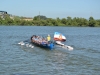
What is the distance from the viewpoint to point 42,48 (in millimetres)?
34156

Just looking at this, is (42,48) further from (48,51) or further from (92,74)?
(92,74)

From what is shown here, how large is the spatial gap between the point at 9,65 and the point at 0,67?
1190 mm

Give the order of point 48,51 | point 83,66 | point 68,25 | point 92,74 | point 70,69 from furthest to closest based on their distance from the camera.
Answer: point 68,25 < point 48,51 < point 83,66 < point 70,69 < point 92,74

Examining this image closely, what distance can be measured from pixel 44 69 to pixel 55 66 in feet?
5.49

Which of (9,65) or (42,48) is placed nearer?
(9,65)

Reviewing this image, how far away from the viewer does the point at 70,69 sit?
20859mm

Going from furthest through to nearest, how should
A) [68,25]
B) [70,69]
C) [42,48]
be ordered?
1. [68,25]
2. [42,48]
3. [70,69]

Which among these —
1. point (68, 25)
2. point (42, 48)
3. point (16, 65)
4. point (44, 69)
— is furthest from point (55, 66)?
point (68, 25)

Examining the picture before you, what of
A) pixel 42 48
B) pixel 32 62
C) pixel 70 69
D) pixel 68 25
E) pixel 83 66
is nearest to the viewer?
pixel 70 69

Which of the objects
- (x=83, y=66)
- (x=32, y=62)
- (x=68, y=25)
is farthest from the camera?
(x=68, y=25)

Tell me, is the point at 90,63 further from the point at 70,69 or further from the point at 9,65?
the point at 9,65

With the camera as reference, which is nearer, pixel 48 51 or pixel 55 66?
pixel 55 66

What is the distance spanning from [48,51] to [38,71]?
460 inches

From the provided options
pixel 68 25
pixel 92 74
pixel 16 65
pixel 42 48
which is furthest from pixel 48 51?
pixel 68 25
